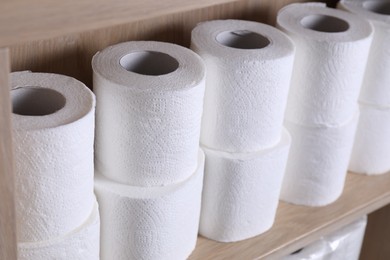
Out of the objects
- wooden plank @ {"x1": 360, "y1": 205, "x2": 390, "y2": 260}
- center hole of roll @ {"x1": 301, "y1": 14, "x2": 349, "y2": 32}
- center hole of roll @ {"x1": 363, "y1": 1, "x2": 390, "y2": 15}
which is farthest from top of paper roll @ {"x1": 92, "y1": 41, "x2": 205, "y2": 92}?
wooden plank @ {"x1": 360, "y1": 205, "x2": 390, "y2": 260}

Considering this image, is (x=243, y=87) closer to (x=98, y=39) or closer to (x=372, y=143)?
(x=98, y=39)

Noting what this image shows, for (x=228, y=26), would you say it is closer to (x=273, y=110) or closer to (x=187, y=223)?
(x=273, y=110)

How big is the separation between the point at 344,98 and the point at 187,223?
0.24 meters

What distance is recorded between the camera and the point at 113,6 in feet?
1.64

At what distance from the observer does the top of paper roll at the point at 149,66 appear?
2.13 feet

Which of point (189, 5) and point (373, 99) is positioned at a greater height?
point (189, 5)

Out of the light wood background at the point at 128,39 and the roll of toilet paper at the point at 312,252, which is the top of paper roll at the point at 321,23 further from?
the roll of toilet paper at the point at 312,252

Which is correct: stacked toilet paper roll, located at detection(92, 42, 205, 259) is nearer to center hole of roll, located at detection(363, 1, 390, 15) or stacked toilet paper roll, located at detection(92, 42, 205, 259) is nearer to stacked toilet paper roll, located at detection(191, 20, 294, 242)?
stacked toilet paper roll, located at detection(191, 20, 294, 242)

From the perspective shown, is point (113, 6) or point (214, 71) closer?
point (113, 6)

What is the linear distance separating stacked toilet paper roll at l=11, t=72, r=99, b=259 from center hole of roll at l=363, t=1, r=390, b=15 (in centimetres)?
46

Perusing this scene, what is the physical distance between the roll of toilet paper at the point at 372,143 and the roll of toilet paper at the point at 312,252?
0.11m

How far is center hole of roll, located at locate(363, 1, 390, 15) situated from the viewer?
3.09ft

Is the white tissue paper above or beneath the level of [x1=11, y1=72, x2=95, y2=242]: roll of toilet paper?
beneath

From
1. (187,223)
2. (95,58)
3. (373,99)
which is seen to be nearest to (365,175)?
(373,99)
